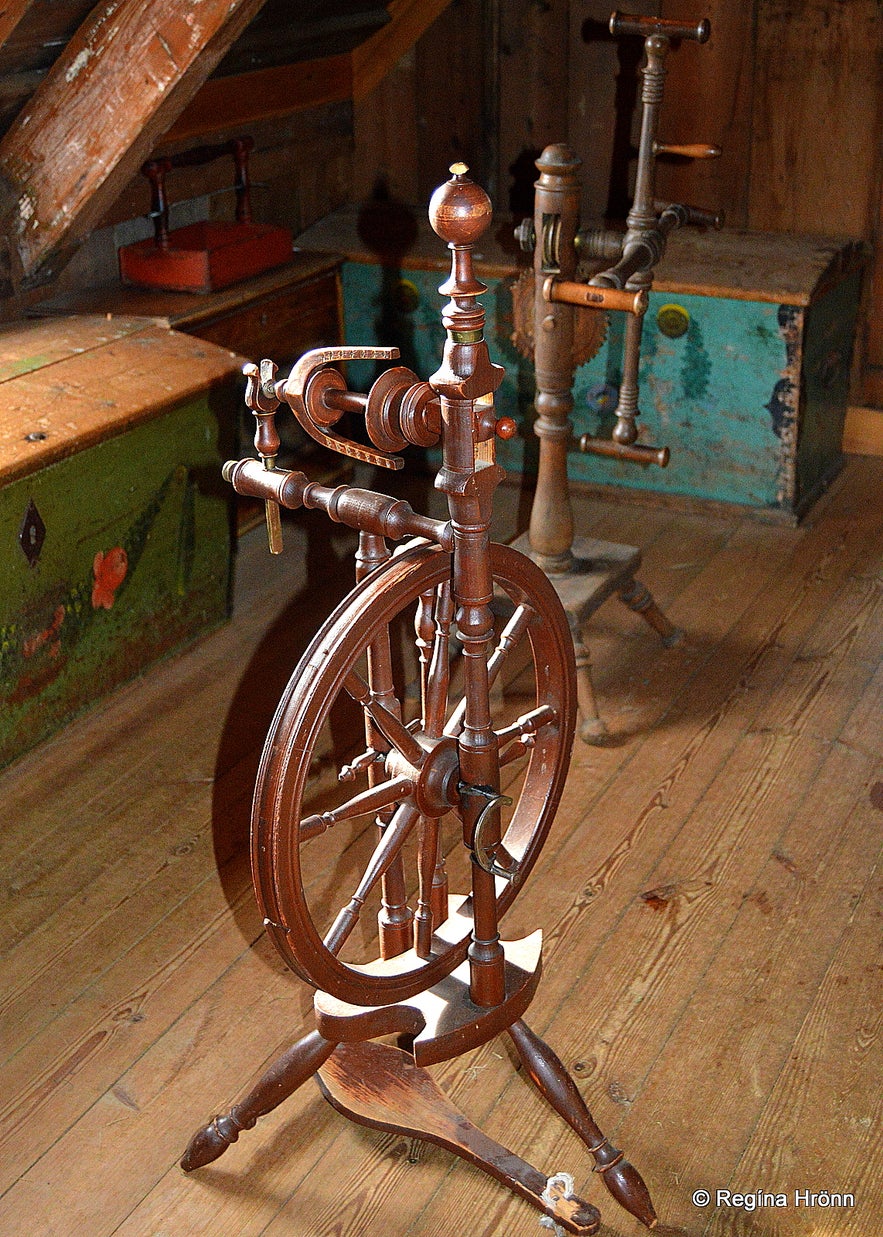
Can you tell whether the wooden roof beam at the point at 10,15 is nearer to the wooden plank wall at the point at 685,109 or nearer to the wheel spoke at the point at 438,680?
the wheel spoke at the point at 438,680

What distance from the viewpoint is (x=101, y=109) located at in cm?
268

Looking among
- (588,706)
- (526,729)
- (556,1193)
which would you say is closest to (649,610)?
(588,706)

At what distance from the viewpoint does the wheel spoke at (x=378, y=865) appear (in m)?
1.51

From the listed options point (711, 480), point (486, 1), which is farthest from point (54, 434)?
point (486, 1)

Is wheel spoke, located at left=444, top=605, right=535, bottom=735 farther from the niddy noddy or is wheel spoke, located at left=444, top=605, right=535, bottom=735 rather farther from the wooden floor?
the niddy noddy

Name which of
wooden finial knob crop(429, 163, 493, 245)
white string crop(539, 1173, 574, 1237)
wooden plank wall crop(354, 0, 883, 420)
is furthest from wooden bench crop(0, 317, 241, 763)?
wooden plank wall crop(354, 0, 883, 420)

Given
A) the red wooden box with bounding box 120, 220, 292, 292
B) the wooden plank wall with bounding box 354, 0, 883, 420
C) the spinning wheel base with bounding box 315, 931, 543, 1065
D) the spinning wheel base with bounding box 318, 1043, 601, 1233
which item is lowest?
the spinning wheel base with bounding box 318, 1043, 601, 1233

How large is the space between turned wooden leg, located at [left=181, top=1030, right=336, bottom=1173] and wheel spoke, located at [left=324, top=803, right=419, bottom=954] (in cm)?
16

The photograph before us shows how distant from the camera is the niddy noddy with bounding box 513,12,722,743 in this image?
2391mm

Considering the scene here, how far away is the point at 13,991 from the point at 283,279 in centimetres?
193

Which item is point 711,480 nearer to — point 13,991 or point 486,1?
point 486,1

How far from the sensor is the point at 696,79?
373cm

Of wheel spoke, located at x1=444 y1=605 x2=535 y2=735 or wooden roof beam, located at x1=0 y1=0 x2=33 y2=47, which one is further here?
wooden roof beam, located at x1=0 y1=0 x2=33 y2=47

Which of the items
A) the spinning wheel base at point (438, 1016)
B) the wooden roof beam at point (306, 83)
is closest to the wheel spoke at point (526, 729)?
the spinning wheel base at point (438, 1016)
